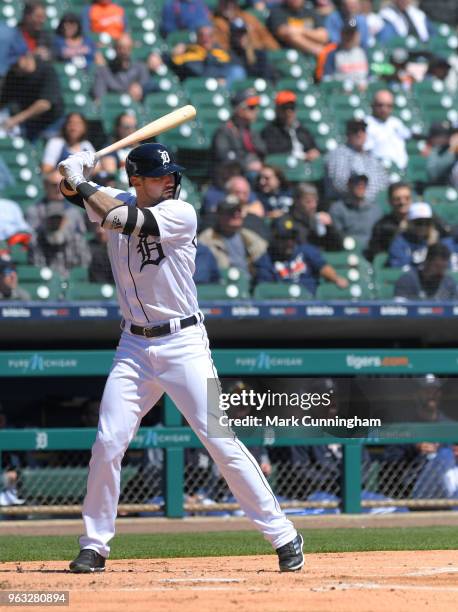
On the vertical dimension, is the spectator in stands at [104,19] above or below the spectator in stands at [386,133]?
above

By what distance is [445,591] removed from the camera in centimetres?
463

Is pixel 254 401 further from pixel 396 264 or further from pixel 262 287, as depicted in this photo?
pixel 396 264

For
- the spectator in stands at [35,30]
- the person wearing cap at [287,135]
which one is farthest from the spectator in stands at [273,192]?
the spectator in stands at [35,30]

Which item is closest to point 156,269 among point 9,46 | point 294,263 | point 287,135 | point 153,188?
point 153,188

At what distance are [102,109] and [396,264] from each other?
9.94ft

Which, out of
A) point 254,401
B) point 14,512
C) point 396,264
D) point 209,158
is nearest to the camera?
point 254,401

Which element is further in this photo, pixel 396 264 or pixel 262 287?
pixel 396 264

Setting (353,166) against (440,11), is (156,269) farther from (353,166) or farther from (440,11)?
(440,11)

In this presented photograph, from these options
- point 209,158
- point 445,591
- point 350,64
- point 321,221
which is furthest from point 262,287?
point 445,591

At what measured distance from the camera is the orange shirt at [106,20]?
12.2 m

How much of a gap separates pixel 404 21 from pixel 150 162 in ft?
31.2

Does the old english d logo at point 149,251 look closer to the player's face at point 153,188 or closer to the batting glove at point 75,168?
the player's face at point 153,188

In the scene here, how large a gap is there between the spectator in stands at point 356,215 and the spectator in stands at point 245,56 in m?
2.36

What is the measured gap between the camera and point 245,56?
41.2 ft
